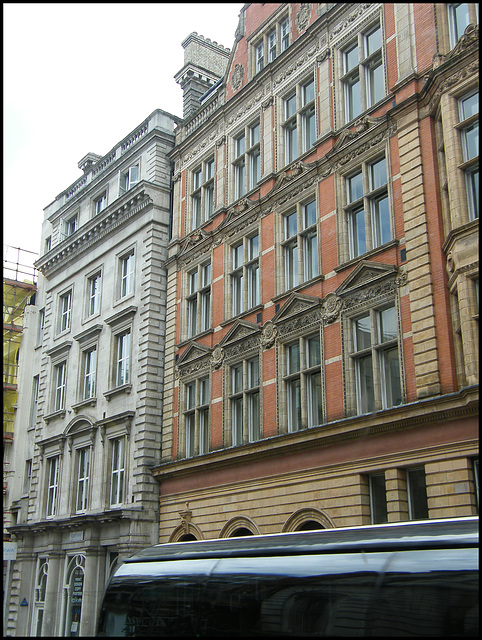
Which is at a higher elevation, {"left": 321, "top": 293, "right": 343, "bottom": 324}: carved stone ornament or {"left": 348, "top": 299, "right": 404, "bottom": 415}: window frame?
{"left": 321, "top": 293, "right": 343, "bottom": 324}: carved stone ornament

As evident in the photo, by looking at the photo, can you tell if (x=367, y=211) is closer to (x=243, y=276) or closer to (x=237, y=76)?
(x=243, y=276)

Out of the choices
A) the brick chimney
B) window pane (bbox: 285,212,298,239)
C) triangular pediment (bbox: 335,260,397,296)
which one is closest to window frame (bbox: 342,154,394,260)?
triangular pediment (bbox: 335,260,397,296)

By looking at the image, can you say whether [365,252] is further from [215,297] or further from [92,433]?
[92,433]

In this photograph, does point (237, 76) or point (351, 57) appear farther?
point (237, 76)

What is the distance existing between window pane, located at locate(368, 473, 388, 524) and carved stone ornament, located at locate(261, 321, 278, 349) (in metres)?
6.17

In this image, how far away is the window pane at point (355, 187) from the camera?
2217 centimetres

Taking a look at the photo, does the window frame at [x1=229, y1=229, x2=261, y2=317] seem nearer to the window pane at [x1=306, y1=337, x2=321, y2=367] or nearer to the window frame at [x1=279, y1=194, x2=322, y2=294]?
the window frame at [x1=279, y1=194, x2=322, y2=294]

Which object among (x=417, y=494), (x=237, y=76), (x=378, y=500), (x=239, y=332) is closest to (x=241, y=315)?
(x=239, y=332)

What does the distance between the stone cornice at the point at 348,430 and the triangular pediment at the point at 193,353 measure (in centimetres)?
393

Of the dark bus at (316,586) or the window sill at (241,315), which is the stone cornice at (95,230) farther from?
the dark bus at (316,586)

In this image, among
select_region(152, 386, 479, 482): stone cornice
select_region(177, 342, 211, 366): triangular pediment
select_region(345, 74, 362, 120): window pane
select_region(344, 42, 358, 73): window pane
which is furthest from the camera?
select_region(177, 342, 211, 366): triangular pediment

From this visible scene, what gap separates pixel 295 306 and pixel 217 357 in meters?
4.57

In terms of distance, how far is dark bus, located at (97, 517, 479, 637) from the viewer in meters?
8.74

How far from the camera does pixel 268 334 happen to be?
2392 cm
